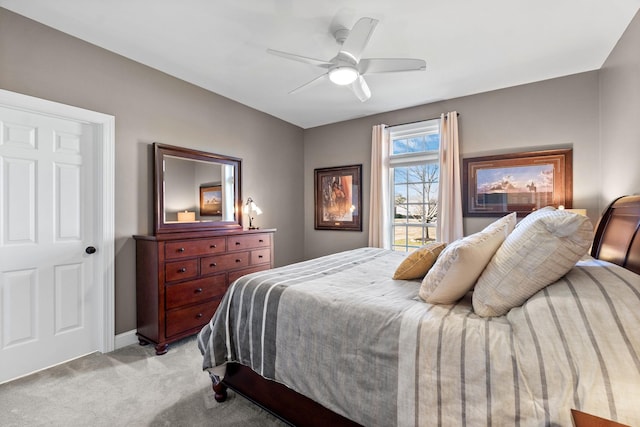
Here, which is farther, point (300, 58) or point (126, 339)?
point (126, 339)

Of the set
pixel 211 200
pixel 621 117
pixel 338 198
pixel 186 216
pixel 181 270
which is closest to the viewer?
pixel 621 117

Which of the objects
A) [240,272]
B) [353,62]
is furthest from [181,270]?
[353,62]

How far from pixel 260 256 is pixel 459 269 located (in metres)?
2.71

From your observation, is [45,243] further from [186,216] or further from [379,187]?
[379,187]

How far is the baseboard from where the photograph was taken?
2.71 metres

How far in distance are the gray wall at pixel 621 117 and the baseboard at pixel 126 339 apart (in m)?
4.54

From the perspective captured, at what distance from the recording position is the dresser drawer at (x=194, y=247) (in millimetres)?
2672

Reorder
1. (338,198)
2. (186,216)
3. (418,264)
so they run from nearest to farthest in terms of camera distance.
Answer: (418,264)
(186,216)
(338,198)

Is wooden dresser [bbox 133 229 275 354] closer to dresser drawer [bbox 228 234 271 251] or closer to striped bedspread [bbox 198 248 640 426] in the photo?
dresser drawer [bbox 228 234 271 251]

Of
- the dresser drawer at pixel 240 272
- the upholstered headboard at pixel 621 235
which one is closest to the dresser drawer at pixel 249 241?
the dresser drawer at pixel 240 272

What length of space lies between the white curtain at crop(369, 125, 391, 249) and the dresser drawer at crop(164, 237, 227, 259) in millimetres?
2217

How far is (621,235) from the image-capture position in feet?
6.15

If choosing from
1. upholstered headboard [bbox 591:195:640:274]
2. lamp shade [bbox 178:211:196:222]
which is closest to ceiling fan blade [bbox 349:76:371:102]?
upholstered headboard [bbox 591:195:640:274]

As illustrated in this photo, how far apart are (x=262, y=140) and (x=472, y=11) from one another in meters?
3.00
